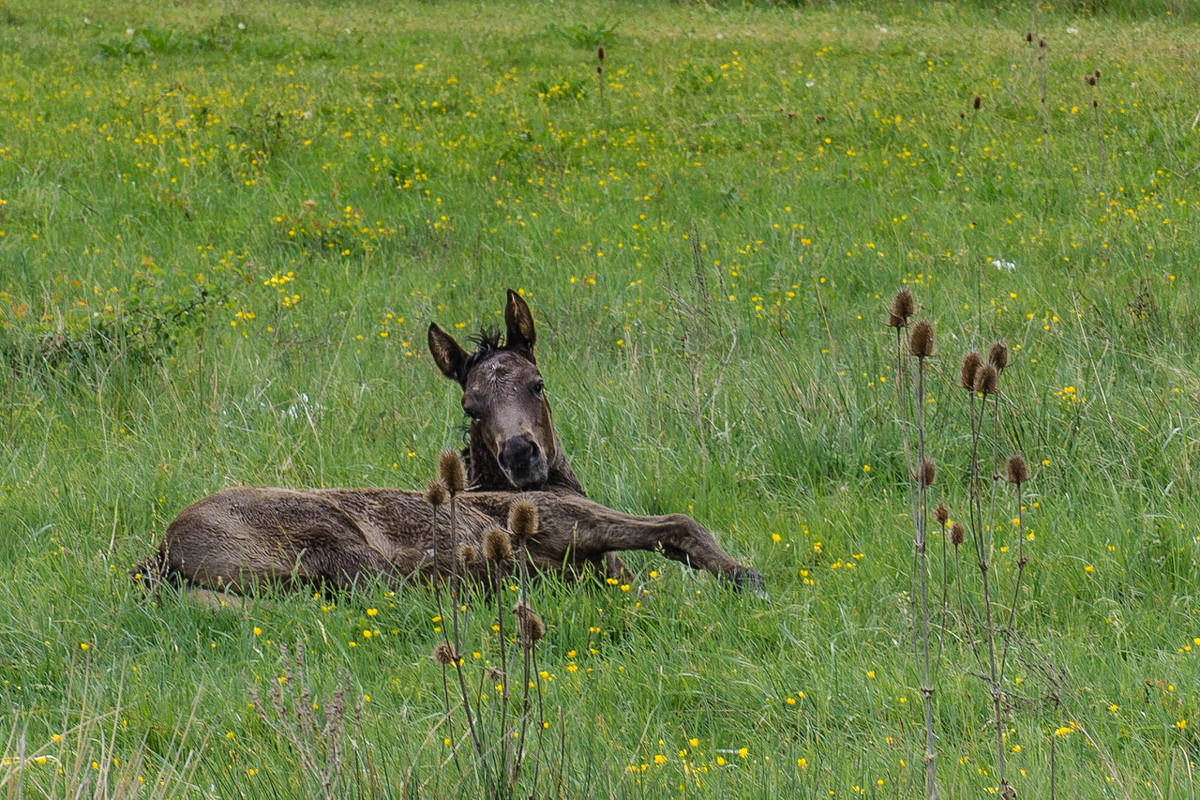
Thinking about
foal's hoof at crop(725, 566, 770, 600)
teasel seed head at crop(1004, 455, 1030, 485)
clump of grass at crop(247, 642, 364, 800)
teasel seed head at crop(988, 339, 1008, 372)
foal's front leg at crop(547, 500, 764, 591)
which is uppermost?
teasel seed head at crop(988, 339, 1008, 372)

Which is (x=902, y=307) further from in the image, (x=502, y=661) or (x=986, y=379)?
(x=502, y=661)

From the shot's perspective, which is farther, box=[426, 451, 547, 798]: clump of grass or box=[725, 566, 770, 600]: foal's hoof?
box=[725, 566, 770, 600]: foal's hoof

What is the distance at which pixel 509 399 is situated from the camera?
5547 millimetres

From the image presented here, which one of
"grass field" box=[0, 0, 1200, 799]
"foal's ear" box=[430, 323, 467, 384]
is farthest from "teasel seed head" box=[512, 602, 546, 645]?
"foal's ear" box=[430, 323, 467, 384]

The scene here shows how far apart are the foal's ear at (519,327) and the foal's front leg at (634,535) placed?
3.78 ft

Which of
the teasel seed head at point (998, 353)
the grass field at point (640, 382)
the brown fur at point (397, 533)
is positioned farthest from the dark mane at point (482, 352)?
the teasel seed head at point (998, 353)

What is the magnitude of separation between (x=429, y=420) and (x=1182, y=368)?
3.89m

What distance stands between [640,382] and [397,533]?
225 centimetres

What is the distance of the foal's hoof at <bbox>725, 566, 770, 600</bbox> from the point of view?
470 cm

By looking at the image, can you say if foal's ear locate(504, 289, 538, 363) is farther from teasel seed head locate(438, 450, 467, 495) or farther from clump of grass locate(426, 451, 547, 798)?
teasel seed head locate(438, 450, 467, 495)

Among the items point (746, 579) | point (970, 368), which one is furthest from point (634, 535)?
point (970, 368)

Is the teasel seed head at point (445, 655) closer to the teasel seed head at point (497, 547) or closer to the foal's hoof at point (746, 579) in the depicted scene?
the teasel seed head at point (497, 547)

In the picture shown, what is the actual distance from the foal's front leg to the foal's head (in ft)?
→ 0.86

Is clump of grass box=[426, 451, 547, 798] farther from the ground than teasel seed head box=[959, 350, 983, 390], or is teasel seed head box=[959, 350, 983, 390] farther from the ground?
teasel seed head box=[959, 350, 983, 390]
